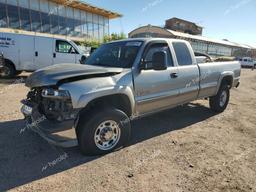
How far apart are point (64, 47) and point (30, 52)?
179 centimetres

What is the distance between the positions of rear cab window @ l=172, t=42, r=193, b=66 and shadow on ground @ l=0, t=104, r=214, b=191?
4.80 ft

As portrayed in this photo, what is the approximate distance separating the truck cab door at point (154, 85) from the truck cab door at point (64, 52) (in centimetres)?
891

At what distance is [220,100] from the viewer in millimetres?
6621

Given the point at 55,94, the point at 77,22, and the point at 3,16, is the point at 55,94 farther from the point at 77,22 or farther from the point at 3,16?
the point at 77,22

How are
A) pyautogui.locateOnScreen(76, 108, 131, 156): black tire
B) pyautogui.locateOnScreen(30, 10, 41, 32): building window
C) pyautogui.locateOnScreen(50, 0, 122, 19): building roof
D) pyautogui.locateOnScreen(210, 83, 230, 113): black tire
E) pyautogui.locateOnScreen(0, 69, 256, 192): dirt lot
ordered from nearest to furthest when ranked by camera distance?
pyautogui.locateOnScreen(0, 69, 256, 192): dirt lot
pyautogui.locateOnScreen(76, 108, 131, 156): black tire
pyautogui.locateOnScreen(210, 83, 230, 113): black tire
pyautogui.locateOnScreen(30, 10, 41, 32): building window
pyautogui.locateOnScreen(50, 0, 122, 19): building roof

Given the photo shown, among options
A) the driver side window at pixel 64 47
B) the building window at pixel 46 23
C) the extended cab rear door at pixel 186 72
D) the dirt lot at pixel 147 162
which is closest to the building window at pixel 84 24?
the building window at pixel 46 23

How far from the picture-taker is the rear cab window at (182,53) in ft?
16.8

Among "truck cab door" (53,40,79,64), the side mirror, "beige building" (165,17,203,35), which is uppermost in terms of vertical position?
"beige building" (165,17,203,35)

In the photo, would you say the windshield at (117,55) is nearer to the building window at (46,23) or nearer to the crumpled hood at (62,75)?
the crumpled hood at (62,75)

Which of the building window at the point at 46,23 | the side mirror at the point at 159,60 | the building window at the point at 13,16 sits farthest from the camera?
the building window at the point at 46,23

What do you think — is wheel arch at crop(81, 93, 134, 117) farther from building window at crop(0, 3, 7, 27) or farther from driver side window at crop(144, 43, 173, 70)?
building window at crop(0, 3, 7, 27)

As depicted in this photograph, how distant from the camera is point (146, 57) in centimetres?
441

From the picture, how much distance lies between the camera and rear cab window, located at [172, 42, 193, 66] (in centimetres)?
511

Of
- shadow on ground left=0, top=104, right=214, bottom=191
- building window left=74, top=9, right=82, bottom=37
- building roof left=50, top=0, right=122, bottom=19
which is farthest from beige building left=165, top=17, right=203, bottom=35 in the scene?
shadow on ground left=0, top=104, right=214, bottom=191
